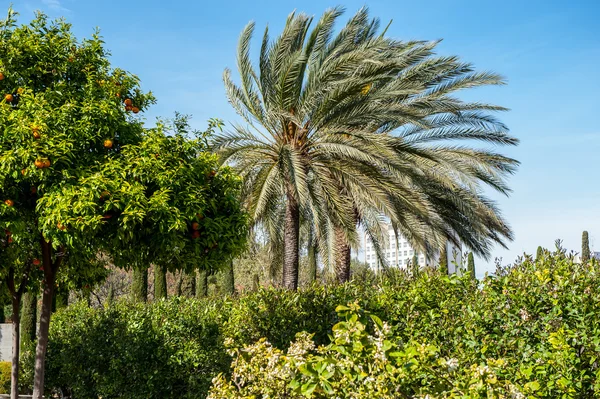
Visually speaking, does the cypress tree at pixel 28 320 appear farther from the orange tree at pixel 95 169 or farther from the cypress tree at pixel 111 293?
the orange tree at pixel 95 169

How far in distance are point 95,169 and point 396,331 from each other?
392cm

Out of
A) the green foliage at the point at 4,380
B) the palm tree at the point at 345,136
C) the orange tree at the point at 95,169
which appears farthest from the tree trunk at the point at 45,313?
the green foliage at the point at 4,380

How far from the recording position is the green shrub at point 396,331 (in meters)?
5.01

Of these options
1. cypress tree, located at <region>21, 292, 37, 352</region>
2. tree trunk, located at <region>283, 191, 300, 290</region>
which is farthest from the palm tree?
cypress tree, located at <region>21, 292, 37, 352</region>

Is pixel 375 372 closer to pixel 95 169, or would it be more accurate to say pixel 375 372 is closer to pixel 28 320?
pixel 95 169

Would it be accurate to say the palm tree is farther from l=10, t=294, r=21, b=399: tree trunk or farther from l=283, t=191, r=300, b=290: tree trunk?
l=10, t=294, r=21, b=399: tree trunk

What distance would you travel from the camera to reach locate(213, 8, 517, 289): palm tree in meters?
11.7

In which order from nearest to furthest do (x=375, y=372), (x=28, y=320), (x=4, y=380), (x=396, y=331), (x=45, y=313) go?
(x=375, y=372) → (x=396, y=331) → (x=45, y=313) → (x=4, y=380) → (x=28, y=320)

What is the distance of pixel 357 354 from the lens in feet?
13.4

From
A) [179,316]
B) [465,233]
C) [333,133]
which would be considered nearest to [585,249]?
[465,233]

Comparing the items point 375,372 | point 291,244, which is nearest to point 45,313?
point 291,244

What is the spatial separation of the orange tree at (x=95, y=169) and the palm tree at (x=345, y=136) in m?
3.82

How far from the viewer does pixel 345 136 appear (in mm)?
12766

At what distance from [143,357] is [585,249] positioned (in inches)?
1175
